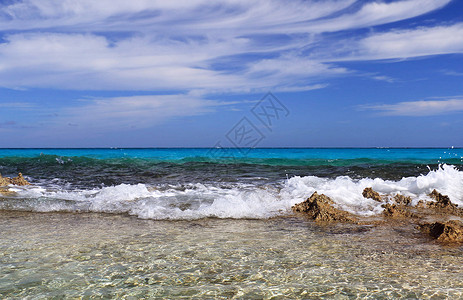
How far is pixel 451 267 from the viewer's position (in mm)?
→ 4023

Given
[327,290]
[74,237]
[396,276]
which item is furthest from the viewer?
[74,237]

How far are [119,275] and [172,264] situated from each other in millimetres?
615

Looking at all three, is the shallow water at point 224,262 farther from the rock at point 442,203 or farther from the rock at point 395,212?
the rock at point 442,203

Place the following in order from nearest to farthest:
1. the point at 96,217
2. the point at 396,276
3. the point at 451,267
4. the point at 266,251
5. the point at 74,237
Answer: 1. the point at 396,276
2. the point at 451,267
3. the point at 266,251
4. the point at 74,237
5. the point at 96,217

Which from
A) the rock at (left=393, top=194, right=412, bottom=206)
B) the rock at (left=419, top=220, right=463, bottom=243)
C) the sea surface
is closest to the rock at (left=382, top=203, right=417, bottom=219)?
the sea surface

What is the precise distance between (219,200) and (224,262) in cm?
379

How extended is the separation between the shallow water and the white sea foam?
3.67 ft

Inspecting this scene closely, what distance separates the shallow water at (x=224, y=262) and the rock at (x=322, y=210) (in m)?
0.62

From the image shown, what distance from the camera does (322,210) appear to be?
723cm

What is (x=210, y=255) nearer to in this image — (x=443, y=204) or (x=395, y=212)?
(x=395, y=212)

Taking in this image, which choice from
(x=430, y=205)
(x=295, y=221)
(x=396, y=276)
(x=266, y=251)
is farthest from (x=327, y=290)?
(x=430, y=205)

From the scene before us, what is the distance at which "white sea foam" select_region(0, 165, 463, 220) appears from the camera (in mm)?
7508

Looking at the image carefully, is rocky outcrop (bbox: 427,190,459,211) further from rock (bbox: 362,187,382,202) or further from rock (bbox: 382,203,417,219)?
rock (bbox: 362,187,382,202)

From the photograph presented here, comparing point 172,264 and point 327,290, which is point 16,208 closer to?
point 172,264
